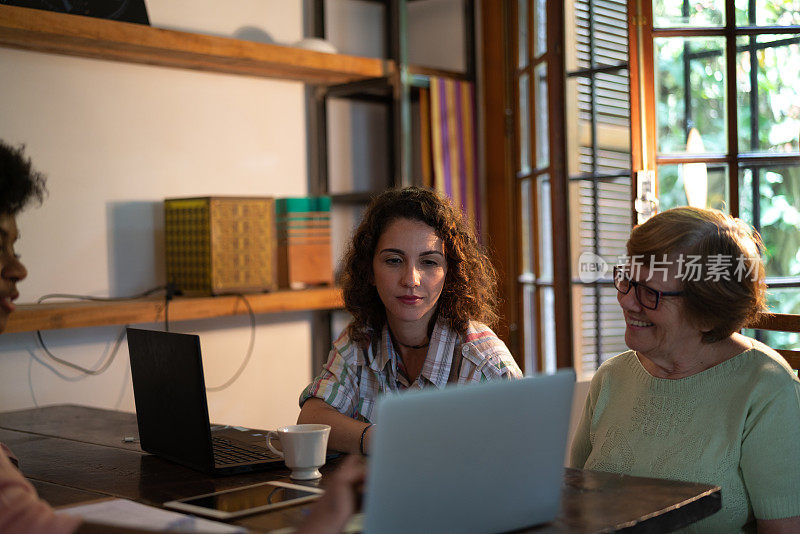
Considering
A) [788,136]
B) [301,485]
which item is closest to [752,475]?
[301,485]

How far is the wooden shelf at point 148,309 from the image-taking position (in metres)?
2.51

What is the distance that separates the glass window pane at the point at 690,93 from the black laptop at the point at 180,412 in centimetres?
150

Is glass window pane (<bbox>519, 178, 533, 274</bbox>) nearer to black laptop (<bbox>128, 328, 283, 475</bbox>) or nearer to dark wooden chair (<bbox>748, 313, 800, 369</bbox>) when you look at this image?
dark wooden chair (<bbox>748, 313, 800, 369</bbox>)

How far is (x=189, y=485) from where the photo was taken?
1527 mm

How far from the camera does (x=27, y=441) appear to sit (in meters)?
1.97

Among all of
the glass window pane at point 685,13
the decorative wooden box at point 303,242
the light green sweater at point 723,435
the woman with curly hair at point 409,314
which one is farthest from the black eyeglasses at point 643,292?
the decorative wooden box at point 303,242

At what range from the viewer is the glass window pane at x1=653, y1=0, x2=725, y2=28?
257 centimetres

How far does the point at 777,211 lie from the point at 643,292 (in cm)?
101

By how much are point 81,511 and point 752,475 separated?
108cm

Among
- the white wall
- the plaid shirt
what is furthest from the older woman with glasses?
the white wall

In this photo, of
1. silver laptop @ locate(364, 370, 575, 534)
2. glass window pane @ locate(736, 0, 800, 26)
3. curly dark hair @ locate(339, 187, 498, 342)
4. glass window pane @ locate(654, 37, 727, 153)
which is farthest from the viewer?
glass window pane @ locate(654, 37, 727, 153)

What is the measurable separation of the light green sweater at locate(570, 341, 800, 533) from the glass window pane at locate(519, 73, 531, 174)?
5.24 ft

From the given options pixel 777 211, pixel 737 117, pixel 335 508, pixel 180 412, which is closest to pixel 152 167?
pixel 180 412

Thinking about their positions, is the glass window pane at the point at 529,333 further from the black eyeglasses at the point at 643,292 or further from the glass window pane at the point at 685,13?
the black eyeglasses at the point at 643,292
